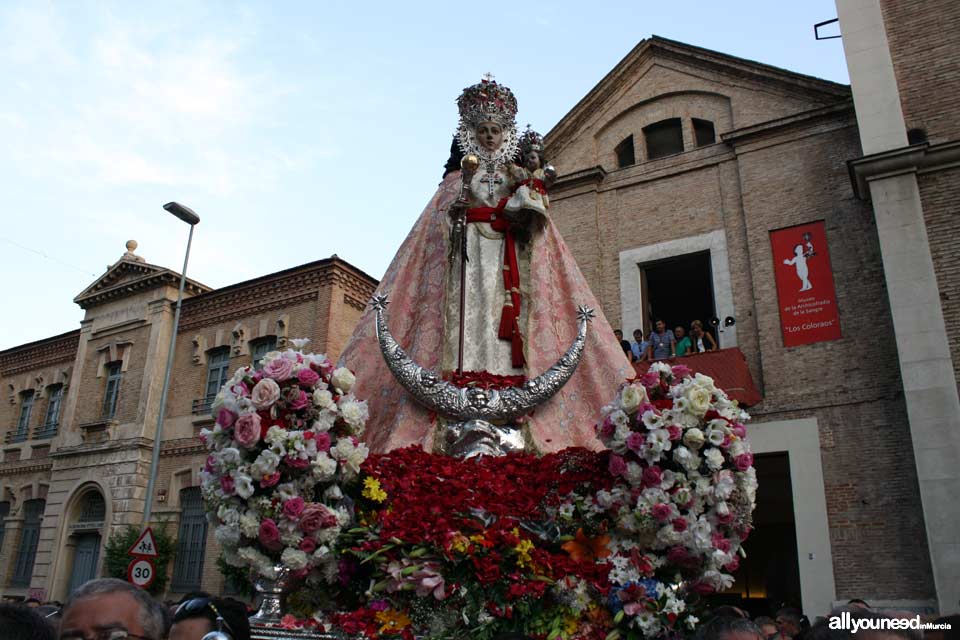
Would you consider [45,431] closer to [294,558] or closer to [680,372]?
[294,558]

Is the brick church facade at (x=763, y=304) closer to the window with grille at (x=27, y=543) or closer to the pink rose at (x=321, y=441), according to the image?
the window with grille at (x=27, y=543)

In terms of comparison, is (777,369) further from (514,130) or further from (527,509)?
(527,509)

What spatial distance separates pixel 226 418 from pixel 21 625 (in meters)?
2.02

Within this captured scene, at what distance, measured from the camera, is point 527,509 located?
390cm

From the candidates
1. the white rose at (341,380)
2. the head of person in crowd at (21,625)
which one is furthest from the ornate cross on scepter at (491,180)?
the head of person in crowd at (21,625)

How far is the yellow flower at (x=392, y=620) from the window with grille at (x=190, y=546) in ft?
53.0

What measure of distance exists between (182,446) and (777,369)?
14564mm

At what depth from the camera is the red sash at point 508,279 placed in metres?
5.19

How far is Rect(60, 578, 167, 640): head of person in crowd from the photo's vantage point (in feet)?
7.41

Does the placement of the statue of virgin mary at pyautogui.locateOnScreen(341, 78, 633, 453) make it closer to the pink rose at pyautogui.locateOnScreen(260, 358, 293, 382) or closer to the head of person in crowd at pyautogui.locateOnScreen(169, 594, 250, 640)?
the pink rose at pyautogui.locateOnScreen(260, 358, 293, 382)

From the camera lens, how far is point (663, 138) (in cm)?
1609

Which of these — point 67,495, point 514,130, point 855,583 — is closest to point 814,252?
point 855,583

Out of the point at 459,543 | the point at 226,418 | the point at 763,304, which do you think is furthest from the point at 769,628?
the point at 763,304

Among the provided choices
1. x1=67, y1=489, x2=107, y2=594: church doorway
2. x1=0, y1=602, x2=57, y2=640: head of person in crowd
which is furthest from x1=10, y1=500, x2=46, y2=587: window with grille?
x1=0, y1=602, x2=57, y2=640: head of person in crowd
